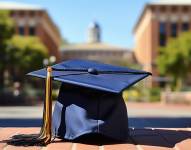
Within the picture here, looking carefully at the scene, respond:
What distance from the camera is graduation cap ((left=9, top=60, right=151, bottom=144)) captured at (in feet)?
23.4

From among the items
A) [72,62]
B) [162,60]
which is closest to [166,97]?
[162,60]

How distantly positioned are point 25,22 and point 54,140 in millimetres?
67553

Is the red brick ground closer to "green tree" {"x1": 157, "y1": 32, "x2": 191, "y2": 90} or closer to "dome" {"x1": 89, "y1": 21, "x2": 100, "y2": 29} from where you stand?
"green tree" {"x1": 157, "y1": 32, "x2": 191, "y2": 90}

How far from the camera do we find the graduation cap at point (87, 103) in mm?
7141

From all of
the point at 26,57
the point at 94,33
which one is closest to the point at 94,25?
the point at 94,33

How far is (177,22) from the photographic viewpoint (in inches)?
2817

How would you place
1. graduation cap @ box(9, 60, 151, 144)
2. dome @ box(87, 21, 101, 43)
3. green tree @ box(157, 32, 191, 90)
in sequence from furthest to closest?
dome @ box(87, 21, 101, 43) → green tree @ box(157, 32, 191, 90) → graduation cap @ box(9, 60, 151, 144)

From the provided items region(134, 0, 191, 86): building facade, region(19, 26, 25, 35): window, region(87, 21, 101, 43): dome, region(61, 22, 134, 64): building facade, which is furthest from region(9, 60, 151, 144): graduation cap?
region(87, 21, 101, 43): dome

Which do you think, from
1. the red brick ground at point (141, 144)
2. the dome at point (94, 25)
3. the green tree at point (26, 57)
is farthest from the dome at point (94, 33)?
the red brick ground at point (141, 144)

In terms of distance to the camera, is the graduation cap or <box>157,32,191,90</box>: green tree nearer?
the graduation cap

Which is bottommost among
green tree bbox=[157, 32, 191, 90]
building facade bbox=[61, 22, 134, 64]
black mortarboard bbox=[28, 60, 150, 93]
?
building facade bbox=[61, 22, 134, 64]


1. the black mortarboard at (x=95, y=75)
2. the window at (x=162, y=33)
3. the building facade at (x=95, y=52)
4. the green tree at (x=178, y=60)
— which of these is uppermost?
the black mortarboard at (x=95, y=75)

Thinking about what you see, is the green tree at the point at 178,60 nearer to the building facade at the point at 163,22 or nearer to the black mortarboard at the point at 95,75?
the building facade at the point at 163,22

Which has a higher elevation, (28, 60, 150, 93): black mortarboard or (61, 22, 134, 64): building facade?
(28, 60, 150, 93): black mortarboard
